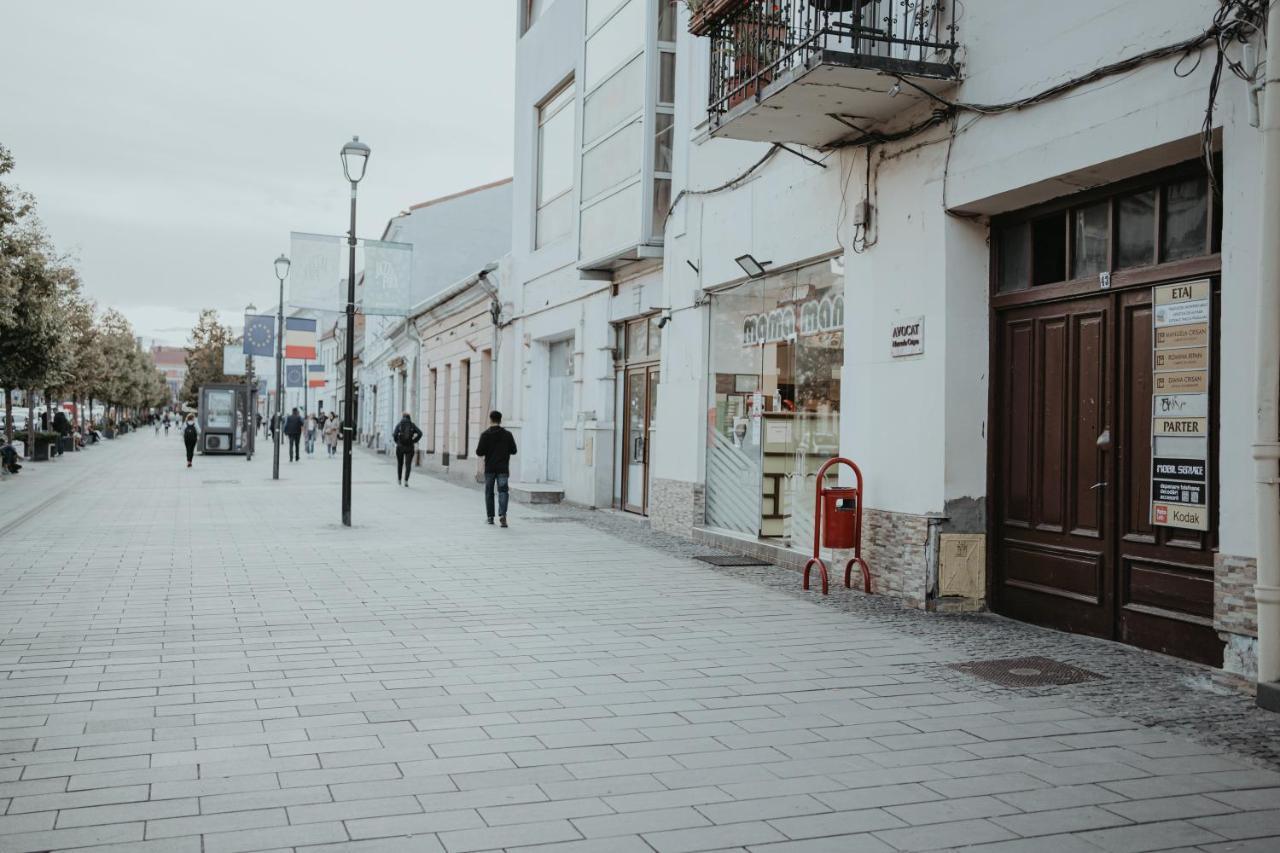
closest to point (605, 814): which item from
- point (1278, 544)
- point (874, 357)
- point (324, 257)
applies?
point (1278, 544)

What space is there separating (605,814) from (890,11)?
6.58 meters

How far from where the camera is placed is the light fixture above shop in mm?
11727

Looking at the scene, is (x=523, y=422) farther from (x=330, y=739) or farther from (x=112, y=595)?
(x=330, y=739)

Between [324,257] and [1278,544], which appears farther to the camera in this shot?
[324,257]

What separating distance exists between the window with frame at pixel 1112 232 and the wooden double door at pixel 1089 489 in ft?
0.78

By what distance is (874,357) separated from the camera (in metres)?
9.52

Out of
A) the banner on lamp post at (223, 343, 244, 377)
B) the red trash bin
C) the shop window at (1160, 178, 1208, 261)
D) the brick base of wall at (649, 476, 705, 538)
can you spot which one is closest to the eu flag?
the banner on lamp post at (223, 343, 244, 377)

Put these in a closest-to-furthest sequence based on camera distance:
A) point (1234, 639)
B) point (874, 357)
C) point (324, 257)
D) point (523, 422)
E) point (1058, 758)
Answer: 1. point (1058, 758)
2. point (1234, 639)
3. point (874, 357)
4. point (324, 257)
5. point (523, 422)

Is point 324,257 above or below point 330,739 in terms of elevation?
above

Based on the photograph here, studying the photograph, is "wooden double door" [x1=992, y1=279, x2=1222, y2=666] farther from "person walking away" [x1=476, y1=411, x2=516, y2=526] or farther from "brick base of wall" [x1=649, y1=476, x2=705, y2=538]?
"person walking away" [x1=476, y1=411, x2=516, y2=526]

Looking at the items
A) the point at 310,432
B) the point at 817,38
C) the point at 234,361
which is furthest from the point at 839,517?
the point at 234,361

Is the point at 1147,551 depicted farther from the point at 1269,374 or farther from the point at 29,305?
the point at 29,305

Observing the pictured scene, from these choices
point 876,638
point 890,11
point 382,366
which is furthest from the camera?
point 382,366

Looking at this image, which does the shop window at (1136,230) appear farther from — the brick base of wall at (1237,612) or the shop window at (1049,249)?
the brick base of wall at (1237,612)
